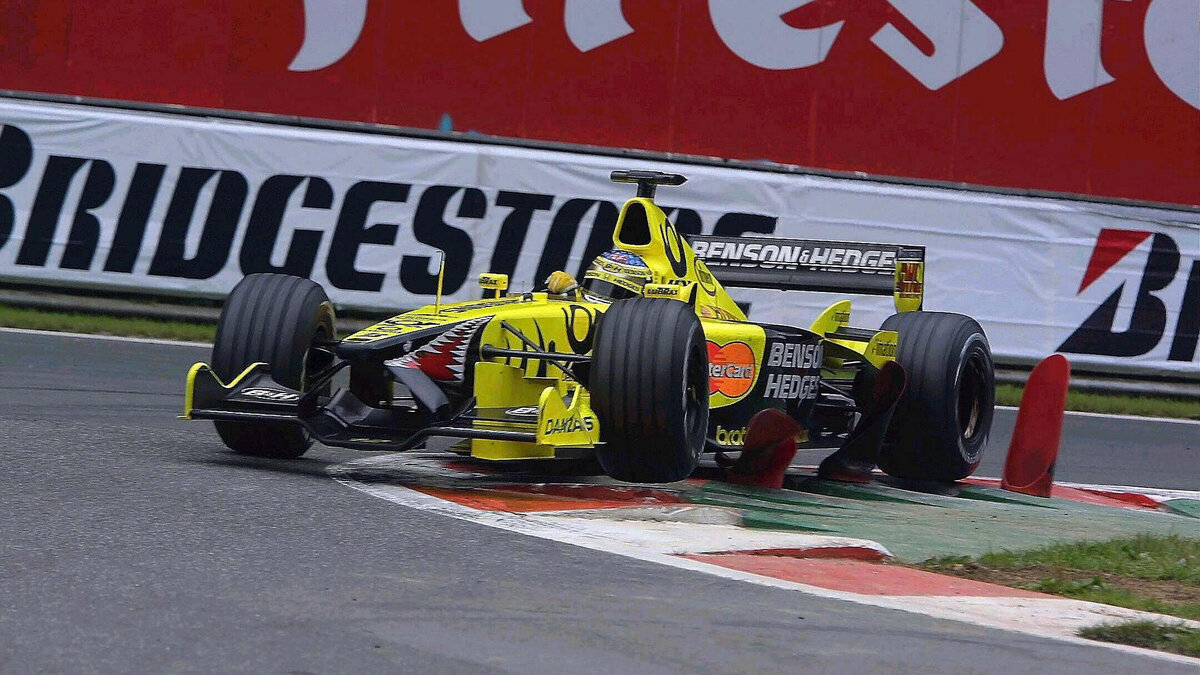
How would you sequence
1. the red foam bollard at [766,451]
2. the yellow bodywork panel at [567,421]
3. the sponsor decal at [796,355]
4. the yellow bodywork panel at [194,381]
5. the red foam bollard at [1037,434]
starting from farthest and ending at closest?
the red foam bollard at [1037,434], the sponsor decal at [796,355], the red foam bollard at [766,451], the yellow bodywork panel at [194,381], the yellow bodywork panel at [567,421]

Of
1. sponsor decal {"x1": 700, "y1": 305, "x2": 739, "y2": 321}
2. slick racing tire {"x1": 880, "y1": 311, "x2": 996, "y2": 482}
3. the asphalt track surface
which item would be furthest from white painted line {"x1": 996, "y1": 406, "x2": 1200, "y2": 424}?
the asphalt track surface

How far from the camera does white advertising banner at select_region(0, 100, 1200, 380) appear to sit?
13938 millimetres

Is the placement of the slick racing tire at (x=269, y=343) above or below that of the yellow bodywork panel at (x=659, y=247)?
below

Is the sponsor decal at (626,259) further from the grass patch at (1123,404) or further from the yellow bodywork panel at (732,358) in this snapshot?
the grass patch at (1123,404)

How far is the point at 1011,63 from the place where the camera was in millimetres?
15727

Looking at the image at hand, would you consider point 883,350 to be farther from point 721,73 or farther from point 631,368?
point 721,73

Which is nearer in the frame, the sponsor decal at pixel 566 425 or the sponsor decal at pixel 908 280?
the sponsor decal at pixel 566 425

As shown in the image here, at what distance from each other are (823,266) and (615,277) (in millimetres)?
1785

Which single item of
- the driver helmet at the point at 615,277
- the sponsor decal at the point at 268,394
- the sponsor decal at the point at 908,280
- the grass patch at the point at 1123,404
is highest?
the sponsor decal at the point at 908,280

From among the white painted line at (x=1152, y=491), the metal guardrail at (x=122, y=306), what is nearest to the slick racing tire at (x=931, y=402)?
the white painted line at (x=1152, y=491)

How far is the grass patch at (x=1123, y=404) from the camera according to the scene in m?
14.5

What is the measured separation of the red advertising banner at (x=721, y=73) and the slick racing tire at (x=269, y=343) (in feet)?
23.5

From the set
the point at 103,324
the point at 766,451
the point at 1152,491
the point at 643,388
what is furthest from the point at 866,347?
the point at 103,324

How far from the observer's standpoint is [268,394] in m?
Answer: 7.70
